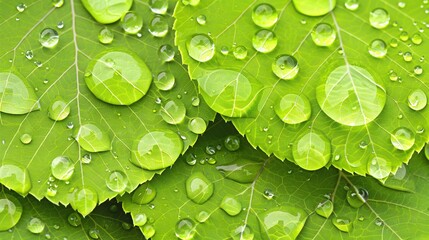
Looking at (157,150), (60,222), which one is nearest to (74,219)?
(60,222)

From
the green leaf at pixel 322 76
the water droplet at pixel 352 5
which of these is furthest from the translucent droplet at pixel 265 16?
the water droplet at pixel 352 5

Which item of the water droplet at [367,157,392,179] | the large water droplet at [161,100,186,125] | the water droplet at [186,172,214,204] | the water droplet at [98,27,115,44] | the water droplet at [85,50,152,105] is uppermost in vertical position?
the water droplet at [98,27,115,44]

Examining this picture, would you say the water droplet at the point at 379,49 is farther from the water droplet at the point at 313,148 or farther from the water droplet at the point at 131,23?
the water droplet at the point at 131,23

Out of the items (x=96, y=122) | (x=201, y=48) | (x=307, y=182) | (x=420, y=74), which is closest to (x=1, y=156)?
(x=96, y=122)

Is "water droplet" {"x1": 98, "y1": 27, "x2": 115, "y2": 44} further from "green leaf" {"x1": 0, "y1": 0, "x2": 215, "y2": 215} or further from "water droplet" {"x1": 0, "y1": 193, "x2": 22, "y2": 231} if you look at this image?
"water droplet" {"x1": 0, "y1": 193, "x2": 22, "y2": 231}

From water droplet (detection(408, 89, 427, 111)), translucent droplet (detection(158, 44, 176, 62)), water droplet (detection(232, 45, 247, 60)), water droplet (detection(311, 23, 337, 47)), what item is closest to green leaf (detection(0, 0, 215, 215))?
translucent droplet (detection(158, 44, 176, 62))

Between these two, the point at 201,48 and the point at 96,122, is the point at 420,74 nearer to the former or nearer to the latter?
the point at 201,48
